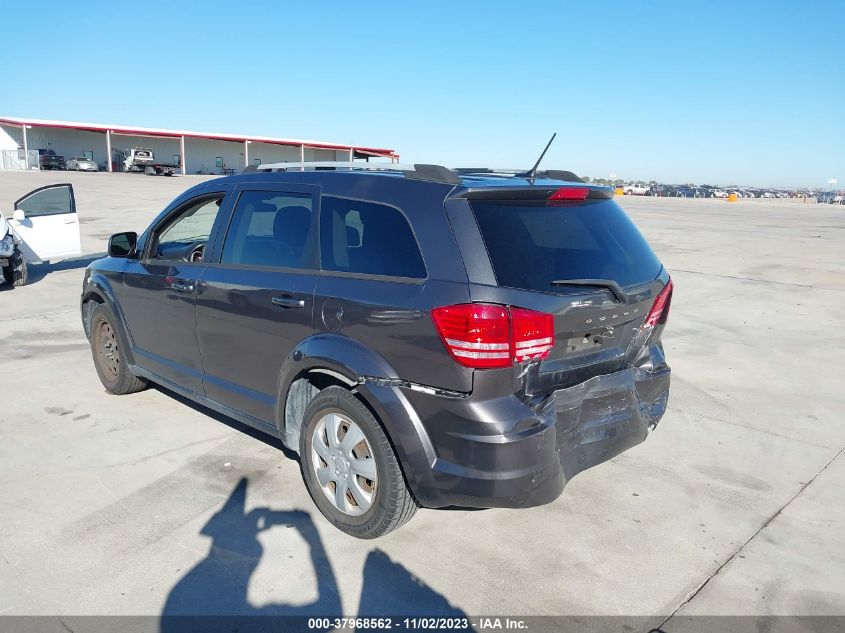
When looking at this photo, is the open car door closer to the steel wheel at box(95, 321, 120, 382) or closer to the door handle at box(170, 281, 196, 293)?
the steel wheel at box(95, 321, 120, 382)

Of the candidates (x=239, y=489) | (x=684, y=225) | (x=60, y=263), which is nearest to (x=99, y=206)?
(x=60, y=263)

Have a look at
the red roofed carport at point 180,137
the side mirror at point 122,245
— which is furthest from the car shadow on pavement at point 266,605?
the red roofed carport at point 180,137

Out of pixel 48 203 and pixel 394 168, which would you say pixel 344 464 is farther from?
pixel 48 203

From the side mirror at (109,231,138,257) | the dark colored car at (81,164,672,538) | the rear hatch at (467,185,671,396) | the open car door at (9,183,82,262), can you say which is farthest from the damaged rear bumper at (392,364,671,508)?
the open car door at (9,183,82,262)

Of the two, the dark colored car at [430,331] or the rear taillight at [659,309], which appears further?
the rear taillight at [659,309]

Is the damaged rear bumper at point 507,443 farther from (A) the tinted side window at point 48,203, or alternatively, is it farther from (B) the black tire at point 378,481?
(A) the tinted side window at point 48,203

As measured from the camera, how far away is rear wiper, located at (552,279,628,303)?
312 centimetres

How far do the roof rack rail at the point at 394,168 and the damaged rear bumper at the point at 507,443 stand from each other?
1012 millimetres

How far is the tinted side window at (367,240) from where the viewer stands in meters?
3.21

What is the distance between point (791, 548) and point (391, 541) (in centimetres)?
200

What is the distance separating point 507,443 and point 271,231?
200 cm

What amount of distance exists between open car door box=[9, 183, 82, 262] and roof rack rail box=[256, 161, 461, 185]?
781 centimetres

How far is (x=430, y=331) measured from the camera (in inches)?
118

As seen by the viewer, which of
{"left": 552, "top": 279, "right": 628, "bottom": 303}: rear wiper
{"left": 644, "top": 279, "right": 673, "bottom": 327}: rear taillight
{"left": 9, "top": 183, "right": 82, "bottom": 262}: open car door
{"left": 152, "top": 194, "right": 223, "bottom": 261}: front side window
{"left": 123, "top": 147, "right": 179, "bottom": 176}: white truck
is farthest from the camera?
{"left": 123, "top": 147, "right": 179, "bottom": 176}: white truck
